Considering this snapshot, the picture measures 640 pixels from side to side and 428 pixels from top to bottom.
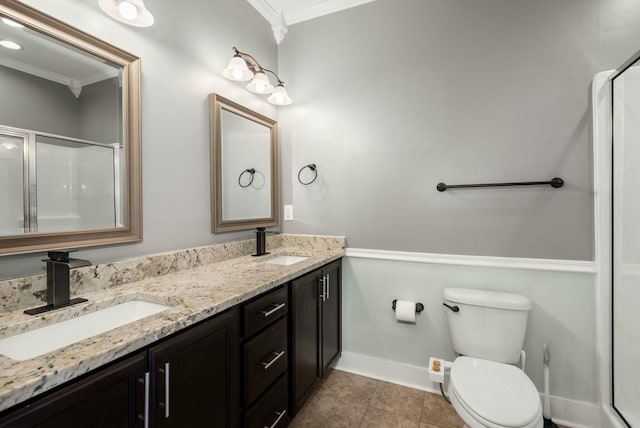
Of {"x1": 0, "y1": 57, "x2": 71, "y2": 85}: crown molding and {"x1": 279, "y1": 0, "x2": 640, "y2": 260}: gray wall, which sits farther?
{"x1": 279, "y1": 0, "x2": 640, "y2": 260}: gray wall

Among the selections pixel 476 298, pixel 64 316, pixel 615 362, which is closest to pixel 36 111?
pixel 64 316

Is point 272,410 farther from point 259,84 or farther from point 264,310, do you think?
point 259,84

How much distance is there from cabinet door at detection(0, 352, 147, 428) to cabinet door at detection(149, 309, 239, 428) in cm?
5

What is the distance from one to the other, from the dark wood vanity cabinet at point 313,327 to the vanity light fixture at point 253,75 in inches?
50.4

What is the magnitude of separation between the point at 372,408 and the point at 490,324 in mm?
872

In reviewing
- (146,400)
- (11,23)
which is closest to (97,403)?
(146,400)

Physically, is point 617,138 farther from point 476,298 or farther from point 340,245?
point 340,245

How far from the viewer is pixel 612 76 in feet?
4.86

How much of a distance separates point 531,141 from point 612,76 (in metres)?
0.44

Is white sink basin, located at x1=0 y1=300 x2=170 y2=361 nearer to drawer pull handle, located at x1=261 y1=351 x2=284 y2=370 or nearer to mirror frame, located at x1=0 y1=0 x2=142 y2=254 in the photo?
mirror frame, located at x1=0 y1=0 x2=142 y2=254

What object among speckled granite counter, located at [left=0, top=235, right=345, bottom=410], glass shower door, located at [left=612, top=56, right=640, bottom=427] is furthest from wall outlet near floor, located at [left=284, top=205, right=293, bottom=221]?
glass shower door, located at [left=612, top=56, right=640, bottom=427]

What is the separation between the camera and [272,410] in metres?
1.35

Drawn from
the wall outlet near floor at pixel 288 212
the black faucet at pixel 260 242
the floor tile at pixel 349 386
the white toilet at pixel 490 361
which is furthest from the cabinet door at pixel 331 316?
the white toilet at pixel 490 361

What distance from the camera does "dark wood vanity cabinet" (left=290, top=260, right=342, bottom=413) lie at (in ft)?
5.04
